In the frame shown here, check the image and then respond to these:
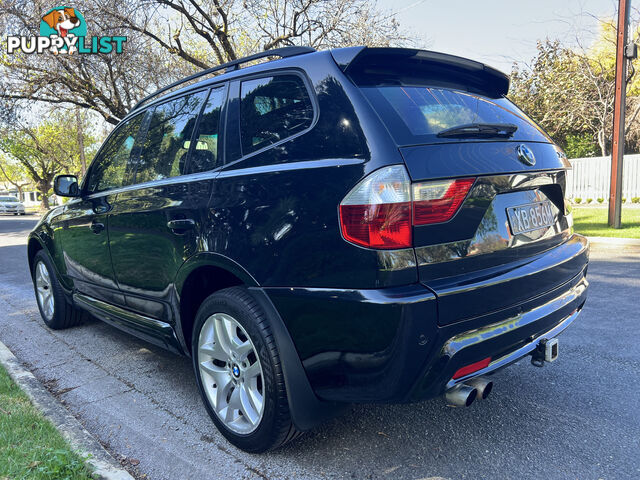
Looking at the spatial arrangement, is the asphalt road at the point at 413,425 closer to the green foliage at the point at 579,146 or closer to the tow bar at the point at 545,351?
the tow bar at the point at 545,351

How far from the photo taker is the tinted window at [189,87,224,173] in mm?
2822

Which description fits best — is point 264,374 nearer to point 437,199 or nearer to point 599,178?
point 437,199

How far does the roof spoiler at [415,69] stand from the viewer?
2.30 m

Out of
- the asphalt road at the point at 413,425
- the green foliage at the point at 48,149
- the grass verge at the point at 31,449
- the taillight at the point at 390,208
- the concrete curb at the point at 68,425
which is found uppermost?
the green foliage at the point at 48,149

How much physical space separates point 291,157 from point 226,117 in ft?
2.32

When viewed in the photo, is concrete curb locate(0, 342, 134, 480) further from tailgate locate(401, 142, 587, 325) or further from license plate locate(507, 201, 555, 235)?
license plate locate(507, 201, 555, 235)

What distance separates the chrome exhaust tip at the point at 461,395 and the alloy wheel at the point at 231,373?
86cm

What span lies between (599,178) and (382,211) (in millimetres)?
19553

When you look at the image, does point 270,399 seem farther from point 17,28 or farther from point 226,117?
point 17,28

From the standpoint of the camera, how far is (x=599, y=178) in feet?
60.8

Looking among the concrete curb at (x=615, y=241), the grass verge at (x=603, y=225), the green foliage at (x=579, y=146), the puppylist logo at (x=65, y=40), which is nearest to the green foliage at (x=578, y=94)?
the green foliage at (x=579, y=146)

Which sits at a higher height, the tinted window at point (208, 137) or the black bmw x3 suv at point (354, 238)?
the tinted window at point (208, 137)

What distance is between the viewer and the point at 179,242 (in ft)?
9.37

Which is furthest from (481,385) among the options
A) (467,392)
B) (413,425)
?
(413,425)
